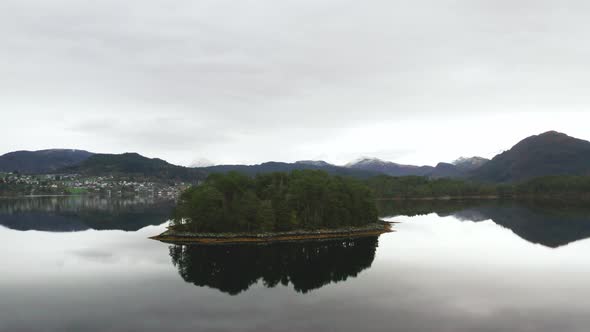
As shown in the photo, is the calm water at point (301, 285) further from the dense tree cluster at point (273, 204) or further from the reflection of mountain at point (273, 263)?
the dense tree cluster at point (273, 204)

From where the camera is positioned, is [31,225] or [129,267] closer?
[129,267]

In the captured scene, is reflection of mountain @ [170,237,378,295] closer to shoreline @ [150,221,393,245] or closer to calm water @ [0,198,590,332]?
calm water @ [0,198,590,332]

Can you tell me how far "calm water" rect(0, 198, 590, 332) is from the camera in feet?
109

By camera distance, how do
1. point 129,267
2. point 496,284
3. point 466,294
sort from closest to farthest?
1. point 466,294
2. point 496,284
3. point 129,267

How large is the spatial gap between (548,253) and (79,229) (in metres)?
102

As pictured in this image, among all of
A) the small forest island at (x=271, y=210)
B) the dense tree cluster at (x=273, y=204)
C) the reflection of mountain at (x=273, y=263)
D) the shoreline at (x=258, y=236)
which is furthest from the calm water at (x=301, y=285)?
the dense tree cluster at (x=273, y=204)

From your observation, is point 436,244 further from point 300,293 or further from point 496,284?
point 300,293

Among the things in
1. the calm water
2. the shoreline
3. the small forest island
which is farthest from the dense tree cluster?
the calm water

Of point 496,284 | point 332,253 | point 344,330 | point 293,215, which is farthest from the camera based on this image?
point 293,215

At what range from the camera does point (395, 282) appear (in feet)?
152

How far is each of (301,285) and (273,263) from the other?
37.1 feet

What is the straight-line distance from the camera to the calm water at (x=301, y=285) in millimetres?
33375

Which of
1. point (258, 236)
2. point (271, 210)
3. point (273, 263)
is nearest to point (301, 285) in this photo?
point (273, 263)

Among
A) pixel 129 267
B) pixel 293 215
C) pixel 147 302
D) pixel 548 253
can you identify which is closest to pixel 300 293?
pixel 147 302
